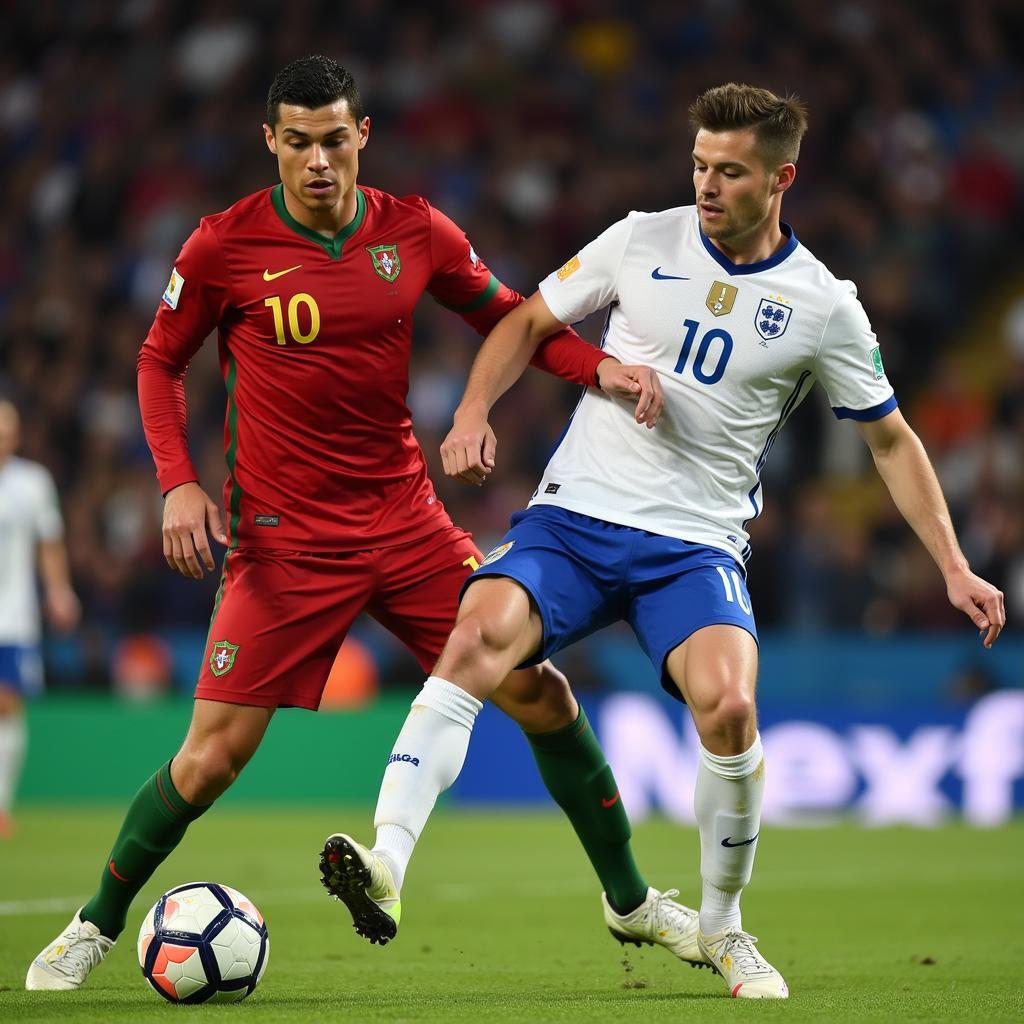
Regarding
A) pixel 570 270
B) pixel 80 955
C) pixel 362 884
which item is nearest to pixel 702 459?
pixel 570 270

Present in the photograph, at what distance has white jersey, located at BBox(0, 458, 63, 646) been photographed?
36.4 feet

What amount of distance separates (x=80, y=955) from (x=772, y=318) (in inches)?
102

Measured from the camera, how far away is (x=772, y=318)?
5023mm

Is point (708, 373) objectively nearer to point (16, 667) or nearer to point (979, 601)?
point (979, 601)

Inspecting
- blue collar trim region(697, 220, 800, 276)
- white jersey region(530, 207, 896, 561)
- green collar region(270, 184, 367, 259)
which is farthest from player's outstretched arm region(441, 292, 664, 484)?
green collar region(270, 184, 367, 259)

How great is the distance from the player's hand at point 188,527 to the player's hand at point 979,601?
200cm

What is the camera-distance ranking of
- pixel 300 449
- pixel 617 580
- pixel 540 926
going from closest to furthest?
pixel 617 580, pixel 300 449, pixel 540 926

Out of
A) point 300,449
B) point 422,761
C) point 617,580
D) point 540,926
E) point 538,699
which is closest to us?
point 422,761

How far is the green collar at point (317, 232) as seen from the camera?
17.1 feet

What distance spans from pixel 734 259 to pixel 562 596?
42.1 inches

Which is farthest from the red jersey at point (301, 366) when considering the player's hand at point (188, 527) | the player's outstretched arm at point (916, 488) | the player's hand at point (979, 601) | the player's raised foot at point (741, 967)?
the player's raised foot at point (741, 967)

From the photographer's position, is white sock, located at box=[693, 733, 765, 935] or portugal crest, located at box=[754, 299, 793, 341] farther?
portugal crest, located at box=[754, 299, 793, 341]

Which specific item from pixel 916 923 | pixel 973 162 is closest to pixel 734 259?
pixel 916 923

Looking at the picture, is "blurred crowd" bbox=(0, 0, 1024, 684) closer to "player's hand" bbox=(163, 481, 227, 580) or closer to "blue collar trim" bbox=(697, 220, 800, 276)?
"blue collar trim" bbox=(697, 220, 800, 276)
